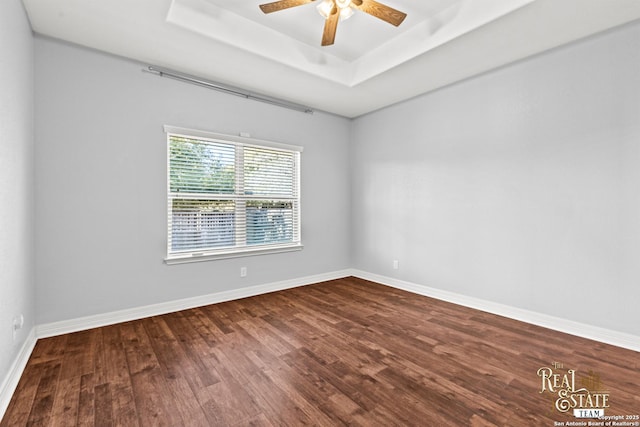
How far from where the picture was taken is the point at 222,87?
3695 mm

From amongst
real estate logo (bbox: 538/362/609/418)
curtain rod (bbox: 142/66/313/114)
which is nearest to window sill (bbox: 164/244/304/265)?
curtain rod (bbox: 142/66/313/114)

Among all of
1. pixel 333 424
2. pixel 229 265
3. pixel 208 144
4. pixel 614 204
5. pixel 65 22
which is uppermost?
pixel 65 22

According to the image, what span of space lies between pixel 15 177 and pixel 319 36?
9.82 ft

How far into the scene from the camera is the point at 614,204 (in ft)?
8.61

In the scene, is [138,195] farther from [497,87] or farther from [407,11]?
[497,87]

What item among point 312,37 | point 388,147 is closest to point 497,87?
point 388,147

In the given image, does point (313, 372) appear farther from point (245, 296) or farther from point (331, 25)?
point (331, 25)

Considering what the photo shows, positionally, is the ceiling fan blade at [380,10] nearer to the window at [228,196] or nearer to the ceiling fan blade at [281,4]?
the ceiling fan blade at [281,4]

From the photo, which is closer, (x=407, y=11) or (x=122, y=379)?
(x=122, y=379)

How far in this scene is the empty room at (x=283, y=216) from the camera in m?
1.92

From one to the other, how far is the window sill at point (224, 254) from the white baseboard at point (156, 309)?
1.49 feet

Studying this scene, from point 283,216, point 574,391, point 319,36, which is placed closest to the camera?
point 574,391

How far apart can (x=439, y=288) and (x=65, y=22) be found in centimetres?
484

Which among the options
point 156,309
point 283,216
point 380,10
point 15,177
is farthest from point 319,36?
point 156,309
